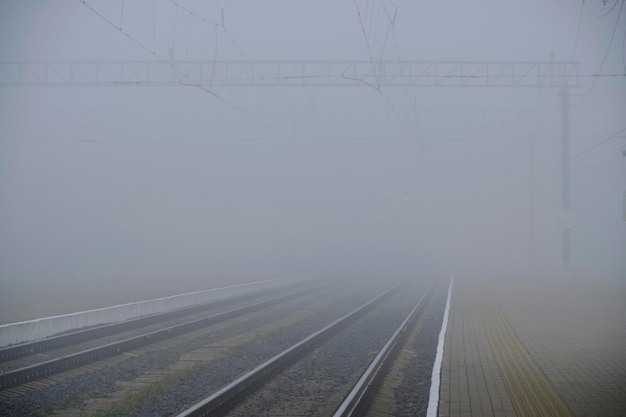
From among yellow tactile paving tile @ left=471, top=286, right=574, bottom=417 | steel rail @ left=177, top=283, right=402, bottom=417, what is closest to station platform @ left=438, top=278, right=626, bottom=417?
yellow tactile paving tile @ left=471, top=286, right=574, bottom=417

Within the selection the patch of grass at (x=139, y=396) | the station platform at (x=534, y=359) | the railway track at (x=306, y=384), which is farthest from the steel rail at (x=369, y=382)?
the patch of grass at (x=139, y=396)

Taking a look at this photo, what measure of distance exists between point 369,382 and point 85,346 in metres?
6.83

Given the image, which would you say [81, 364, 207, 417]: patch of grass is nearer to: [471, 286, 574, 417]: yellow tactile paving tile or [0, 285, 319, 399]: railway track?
[0, 285, 319, 399]: railway track

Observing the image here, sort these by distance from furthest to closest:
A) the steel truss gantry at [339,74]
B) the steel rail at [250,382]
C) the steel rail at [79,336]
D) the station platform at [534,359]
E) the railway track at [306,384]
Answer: the steel truss gantry at [339,74], the steel rail at [79,336], the railway track at [306,384], the station platform at [534,359], the steel rail at [250,382]

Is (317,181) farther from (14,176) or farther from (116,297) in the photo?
(116,297)

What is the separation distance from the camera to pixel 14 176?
53.8 metres

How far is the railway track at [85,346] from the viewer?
10.6 meters

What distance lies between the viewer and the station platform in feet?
27.8

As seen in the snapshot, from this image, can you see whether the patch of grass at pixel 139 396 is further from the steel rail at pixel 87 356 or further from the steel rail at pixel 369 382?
the steel rail at pixel 369 382

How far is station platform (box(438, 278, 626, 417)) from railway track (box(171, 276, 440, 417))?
1.13 m

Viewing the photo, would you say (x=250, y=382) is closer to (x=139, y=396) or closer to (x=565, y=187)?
(x=139, y=396)

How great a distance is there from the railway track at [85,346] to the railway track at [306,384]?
126 inches

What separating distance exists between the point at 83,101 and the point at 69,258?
1614 inches

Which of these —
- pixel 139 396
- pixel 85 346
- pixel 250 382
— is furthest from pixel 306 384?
pixel 85 346
